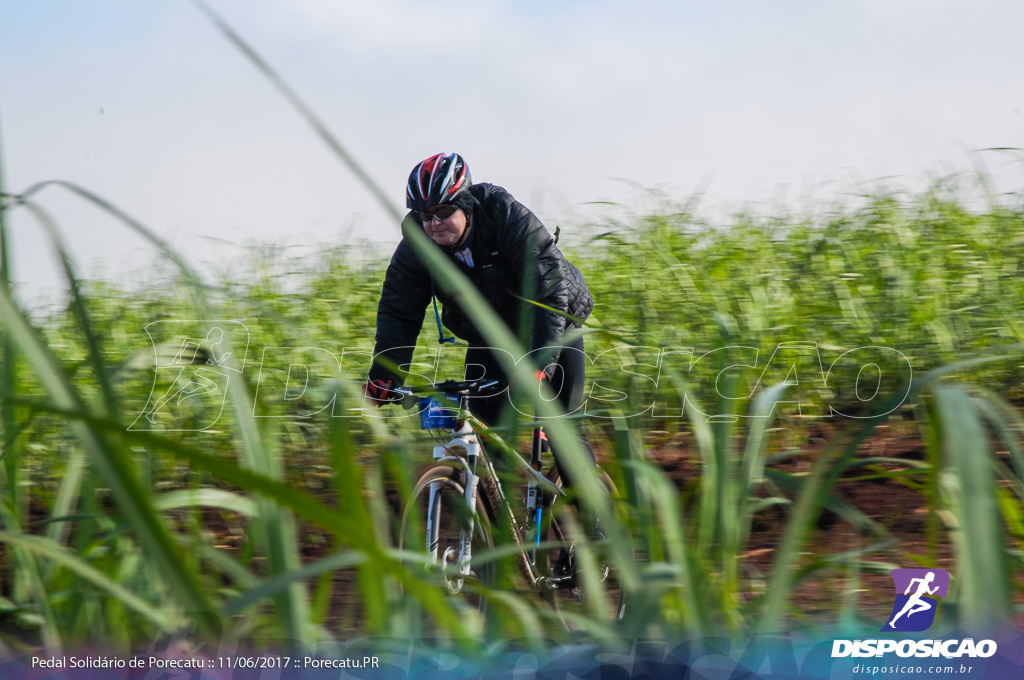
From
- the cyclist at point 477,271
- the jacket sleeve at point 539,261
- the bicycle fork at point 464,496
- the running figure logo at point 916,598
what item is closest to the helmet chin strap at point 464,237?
the cyclist at point 477,271

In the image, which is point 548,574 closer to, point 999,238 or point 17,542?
point 17,542

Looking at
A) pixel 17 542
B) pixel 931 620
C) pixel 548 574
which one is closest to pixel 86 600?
pixel 17 542

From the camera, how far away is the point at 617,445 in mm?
1242

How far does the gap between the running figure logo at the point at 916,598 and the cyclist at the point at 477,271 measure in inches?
52.4

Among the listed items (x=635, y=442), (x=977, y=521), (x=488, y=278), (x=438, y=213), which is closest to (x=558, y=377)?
(x=488, y=278)

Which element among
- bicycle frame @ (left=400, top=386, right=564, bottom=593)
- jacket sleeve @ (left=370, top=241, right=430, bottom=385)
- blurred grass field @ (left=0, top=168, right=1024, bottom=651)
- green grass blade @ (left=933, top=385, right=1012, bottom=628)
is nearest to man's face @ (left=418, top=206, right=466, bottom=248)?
jacket sleeve @ (left=370, top=241, right=430, bottom=385)

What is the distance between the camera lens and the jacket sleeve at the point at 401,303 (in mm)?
2760

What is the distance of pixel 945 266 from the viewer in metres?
4.43

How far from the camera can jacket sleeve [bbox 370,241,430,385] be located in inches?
109

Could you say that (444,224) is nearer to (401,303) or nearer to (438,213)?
(438,213)

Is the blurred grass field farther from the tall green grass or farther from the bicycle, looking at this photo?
the bicycle

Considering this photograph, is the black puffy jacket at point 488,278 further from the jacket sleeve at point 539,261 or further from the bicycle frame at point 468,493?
the bicycle frame at point 468,493

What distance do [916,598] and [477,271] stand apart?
1778 millimetres

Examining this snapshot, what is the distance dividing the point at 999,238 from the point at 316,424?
12.1ft
